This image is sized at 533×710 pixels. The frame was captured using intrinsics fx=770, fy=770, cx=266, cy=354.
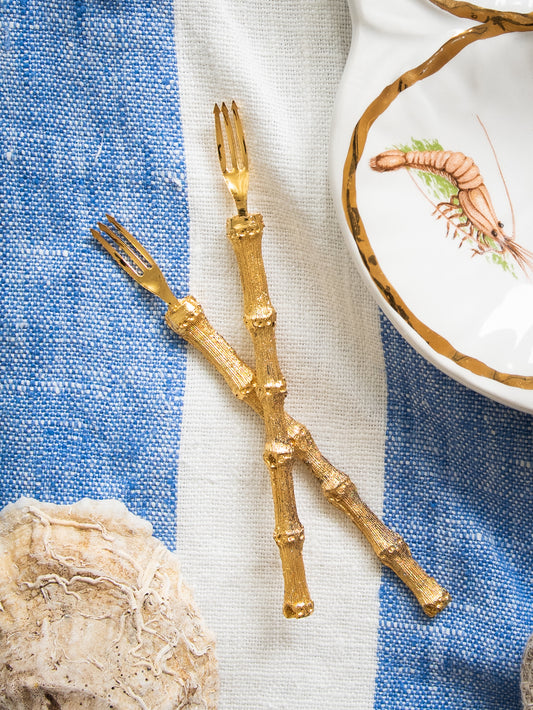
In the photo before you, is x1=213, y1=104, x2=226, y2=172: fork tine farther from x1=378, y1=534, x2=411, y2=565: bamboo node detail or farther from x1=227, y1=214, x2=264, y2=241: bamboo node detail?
x1=378, y1=534, x2=411, y2=565: bamboo node detail

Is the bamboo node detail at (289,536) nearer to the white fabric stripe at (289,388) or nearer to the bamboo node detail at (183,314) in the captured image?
the white fabric stripe at (289,388)

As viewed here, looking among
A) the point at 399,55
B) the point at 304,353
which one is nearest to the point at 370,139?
the point at 399,55

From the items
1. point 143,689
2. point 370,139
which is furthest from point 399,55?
point 143,689

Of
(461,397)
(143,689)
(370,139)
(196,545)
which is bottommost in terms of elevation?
(143,689)

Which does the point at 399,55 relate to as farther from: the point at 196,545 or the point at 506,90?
the point at 196,545

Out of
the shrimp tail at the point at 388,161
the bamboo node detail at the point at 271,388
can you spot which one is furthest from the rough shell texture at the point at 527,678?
the shrimp tail at the point at 388,161

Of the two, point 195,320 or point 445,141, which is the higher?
point 445,141
